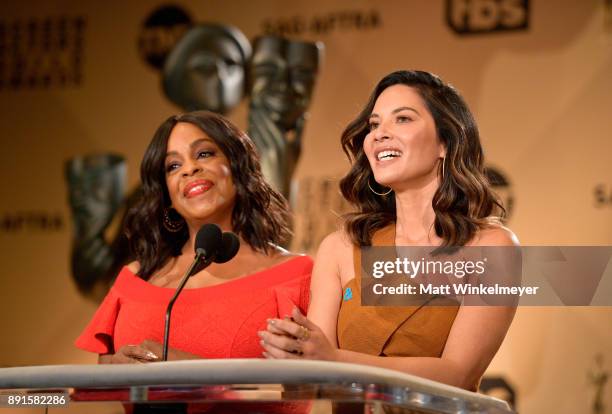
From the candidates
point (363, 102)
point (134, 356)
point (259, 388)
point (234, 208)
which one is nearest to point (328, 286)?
point (134, 356)

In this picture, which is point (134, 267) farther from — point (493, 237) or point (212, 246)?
point (493, 237)

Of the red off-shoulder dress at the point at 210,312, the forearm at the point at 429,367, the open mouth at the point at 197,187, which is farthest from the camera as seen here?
the open mouth at the point at 197,187

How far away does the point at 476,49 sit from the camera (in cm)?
440

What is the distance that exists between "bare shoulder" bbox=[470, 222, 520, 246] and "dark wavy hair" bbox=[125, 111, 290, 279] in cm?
75

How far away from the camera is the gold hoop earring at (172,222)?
280 centimetres

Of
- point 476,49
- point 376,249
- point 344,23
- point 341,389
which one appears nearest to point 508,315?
point 376,249

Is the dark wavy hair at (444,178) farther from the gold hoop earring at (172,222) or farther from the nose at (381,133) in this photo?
the gold hoop earring at (172,222)

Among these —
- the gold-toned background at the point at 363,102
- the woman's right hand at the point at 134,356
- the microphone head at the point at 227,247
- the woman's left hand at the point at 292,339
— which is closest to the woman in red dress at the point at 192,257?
the woman's right hand at the point at 134,356

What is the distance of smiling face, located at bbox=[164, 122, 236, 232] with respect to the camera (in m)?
2.66

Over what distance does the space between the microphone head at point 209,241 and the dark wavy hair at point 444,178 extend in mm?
354

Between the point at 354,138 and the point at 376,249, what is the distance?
29 centimetres

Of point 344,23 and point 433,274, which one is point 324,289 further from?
point 344,23

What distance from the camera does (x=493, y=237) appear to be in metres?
2.15

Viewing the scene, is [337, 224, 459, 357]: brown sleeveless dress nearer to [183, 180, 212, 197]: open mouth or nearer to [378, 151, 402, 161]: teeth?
[378, 151, 402, 161]: teeth
